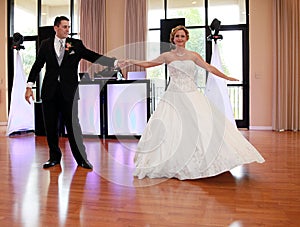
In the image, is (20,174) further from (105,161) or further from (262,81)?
(262,81)

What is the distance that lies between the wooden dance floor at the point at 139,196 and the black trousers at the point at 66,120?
0.22m

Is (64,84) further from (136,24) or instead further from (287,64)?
(287,64)

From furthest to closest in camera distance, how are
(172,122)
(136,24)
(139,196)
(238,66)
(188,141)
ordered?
(136,24), (238,66), (172,122), (188,141), (139,196)

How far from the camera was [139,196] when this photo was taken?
8.13 ft

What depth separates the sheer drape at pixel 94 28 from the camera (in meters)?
7.77

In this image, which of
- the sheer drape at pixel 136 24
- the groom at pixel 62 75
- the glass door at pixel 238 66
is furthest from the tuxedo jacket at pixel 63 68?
the glass door at pixel 238 66

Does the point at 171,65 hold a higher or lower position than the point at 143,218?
higher

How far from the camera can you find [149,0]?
7.75 metres

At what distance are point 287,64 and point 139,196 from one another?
18.1ft

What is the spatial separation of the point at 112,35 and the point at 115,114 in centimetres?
273

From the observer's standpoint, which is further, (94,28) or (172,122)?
(94,28)

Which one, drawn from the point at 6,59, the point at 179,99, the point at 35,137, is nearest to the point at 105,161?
the point at 179,99

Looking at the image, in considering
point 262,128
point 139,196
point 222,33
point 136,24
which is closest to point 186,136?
point 139,196

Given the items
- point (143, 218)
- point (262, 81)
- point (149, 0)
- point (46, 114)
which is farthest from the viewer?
point (149, 0)
